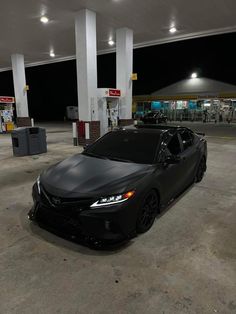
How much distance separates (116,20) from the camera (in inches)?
423

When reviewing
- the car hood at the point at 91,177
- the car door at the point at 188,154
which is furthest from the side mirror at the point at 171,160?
the car door at the point at 188,154

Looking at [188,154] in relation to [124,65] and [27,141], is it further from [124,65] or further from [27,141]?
[124,65]

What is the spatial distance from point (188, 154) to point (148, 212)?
64.0 inches

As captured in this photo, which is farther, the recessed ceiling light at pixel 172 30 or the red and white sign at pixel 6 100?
the red and white sign at pixel 6 100

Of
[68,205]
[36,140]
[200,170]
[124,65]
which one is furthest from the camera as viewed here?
[124,65]

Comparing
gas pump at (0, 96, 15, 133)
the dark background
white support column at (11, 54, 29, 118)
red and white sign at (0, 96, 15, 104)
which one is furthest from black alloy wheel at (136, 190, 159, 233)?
the dark background

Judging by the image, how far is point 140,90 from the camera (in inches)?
1207

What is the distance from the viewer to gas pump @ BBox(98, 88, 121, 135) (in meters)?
10.6

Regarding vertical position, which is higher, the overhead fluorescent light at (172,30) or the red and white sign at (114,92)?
the overhead fluorescent light at (172,30)

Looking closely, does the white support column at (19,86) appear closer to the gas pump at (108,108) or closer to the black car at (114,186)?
the gas pump at (108,108)

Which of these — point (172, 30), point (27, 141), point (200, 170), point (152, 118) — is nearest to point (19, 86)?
point (27, 141)

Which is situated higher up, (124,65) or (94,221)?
(124,65)

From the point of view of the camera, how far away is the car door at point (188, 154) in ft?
13.8

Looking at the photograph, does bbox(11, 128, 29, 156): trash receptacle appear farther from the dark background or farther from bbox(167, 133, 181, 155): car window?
the dark background
